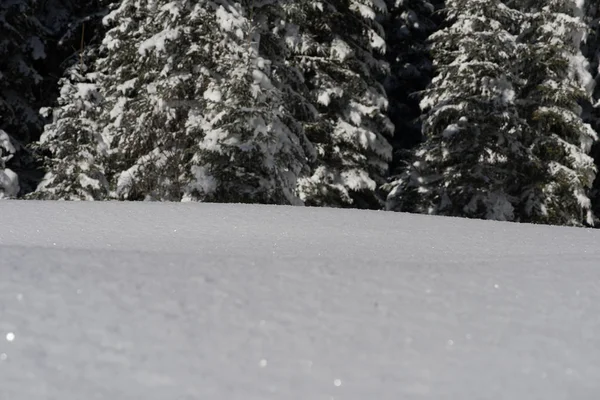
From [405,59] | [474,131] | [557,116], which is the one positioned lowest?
[474,131]

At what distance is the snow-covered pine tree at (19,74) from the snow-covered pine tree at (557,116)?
13.6 metres

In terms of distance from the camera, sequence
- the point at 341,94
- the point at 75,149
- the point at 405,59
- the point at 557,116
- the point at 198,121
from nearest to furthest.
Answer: the point at 198,121 < the point at 75,149 < the point at 341,94 < the point at 557,116 < the point at 405,59

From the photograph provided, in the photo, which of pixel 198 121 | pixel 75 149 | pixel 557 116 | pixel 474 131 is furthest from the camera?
pixel 557 116

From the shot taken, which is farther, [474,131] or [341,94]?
[341,94]

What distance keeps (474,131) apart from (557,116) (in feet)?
8.21

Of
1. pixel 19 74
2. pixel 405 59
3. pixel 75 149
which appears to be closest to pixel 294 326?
pixel 75 149

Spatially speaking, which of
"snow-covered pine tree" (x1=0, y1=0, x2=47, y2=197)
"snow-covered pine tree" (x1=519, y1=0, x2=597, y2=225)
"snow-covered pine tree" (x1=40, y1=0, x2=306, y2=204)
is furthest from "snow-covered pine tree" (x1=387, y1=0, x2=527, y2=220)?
"snow-covered pine tree" (x1=0, y1=0, x2=47, y2=197)

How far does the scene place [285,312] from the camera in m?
3.35

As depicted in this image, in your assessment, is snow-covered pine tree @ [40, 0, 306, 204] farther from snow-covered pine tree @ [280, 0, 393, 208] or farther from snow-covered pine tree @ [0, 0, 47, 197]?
snow-covered pine tree @ [0, 0, 47, 197]

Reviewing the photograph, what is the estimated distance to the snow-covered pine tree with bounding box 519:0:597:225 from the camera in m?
16.8

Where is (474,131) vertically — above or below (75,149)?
above

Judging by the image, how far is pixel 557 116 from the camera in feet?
56.1

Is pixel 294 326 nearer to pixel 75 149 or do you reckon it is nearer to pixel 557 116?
pixel 75 149

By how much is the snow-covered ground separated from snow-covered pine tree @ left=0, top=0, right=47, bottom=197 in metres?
16.7
